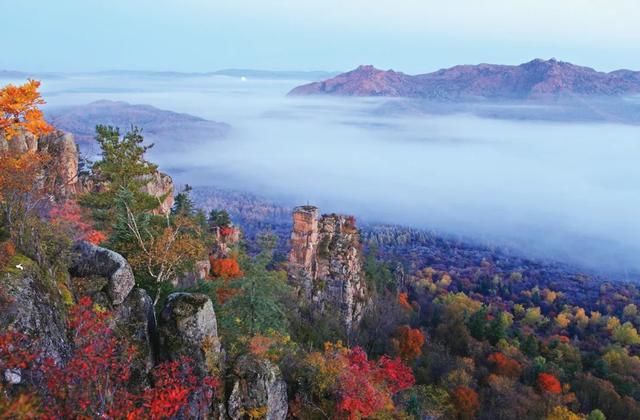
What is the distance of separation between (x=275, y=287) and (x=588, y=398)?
3605cm

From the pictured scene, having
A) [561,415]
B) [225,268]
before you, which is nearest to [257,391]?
[225,268]

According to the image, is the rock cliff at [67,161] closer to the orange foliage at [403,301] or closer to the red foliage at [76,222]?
the red foliage at [76,222]

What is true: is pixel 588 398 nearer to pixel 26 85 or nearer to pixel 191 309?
pixel 191 309

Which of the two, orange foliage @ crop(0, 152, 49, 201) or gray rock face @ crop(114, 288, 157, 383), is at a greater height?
orange foliage @ crop(0, 152, 49, 201)

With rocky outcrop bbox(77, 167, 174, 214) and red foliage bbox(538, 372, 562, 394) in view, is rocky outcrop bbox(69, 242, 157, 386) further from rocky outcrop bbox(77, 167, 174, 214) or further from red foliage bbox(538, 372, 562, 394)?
red foliage bbox(538, 372, 562, 394)

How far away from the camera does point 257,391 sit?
17.4m

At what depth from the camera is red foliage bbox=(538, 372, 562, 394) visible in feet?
144

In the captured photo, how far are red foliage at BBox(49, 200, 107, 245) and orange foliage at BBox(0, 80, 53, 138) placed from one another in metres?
4.40

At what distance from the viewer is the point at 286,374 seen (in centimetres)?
1958

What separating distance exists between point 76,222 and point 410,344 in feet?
116

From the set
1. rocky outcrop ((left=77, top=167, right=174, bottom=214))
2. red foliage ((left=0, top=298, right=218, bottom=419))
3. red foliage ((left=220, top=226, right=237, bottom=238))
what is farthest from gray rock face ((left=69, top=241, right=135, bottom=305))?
red foliage ((left=220, top=226, right=237, bottom=238))

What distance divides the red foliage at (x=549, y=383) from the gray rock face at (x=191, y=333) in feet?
120

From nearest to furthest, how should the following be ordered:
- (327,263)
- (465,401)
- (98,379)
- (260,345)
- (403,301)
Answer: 1. (98,379)
2. (260,345)
3. (465,401)
4. (327,263)
5. (403,301)

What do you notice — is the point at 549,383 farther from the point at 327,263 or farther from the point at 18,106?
the point at 18,106
